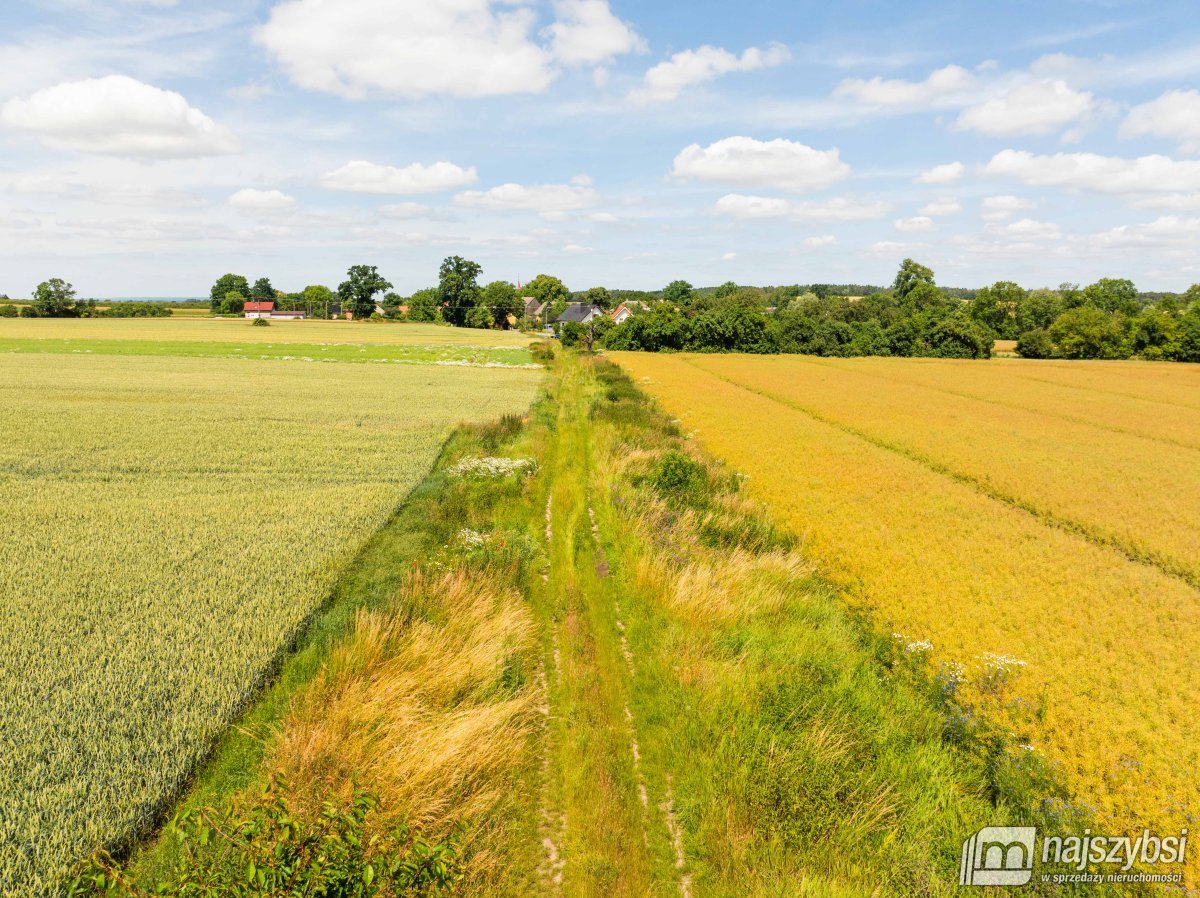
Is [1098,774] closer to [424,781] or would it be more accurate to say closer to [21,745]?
[424,781]

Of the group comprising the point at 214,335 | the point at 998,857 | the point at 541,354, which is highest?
the point at 214,335

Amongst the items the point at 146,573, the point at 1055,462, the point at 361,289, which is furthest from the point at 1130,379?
the point at 361,289

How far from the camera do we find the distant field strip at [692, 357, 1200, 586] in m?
14.6

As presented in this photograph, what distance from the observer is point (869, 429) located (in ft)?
92.8

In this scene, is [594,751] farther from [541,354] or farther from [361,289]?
[361,289]

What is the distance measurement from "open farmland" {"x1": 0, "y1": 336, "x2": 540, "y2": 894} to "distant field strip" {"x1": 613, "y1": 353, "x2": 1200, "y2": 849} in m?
10.3

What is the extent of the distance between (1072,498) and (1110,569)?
6.04 m

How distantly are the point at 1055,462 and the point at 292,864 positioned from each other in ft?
86.8

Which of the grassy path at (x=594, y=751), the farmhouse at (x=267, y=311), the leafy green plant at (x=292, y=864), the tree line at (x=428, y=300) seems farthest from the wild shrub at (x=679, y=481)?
the farmhouse at (x=267, y=311)

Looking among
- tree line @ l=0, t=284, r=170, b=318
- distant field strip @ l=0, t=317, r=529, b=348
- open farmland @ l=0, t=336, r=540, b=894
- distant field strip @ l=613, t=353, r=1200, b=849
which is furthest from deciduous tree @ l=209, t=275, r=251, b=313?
distant field strip @ l=613, t=353, r=1200, b=849

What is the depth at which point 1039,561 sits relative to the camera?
12.4 metres

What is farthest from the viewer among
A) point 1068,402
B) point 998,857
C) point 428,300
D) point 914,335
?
point 428,300

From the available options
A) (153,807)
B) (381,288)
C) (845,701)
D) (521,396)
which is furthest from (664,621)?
(381,288)

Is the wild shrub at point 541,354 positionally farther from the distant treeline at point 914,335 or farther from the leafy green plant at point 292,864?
the leafy green plant at point 292,864
